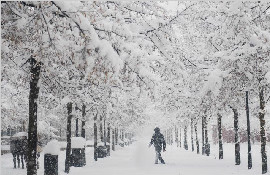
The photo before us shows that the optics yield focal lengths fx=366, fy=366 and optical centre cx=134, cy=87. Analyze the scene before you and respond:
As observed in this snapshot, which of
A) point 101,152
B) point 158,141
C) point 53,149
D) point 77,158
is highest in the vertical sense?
point 53,149

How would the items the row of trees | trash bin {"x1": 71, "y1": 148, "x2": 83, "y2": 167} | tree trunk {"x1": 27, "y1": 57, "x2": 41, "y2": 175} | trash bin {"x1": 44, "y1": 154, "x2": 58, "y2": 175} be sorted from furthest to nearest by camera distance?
trash bin {"x1": 71, "y1": 148, "x2": 83, "y2": 167}
trash bin {"x1": 44, "y1": 154, "x2": 58, "y2": 175}
tree trunk {"x1": 27, "y1": 57, "x2": 41, "y2": 175}
the row of trees

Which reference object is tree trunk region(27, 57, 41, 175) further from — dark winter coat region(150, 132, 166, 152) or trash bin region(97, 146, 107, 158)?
trash bin region(97, 146, 107, 158)

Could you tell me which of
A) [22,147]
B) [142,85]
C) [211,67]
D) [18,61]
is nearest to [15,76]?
[18,61]

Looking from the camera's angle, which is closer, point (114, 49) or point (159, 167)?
point (114, 49)

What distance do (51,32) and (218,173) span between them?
10.3m

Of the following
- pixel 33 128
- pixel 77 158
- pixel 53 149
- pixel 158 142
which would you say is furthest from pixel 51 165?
pixel 158 142

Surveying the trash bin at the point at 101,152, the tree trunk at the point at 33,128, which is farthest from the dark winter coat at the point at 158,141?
the tree trunk at the point at 33,128

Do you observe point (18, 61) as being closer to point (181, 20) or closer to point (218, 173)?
point (181, 20)

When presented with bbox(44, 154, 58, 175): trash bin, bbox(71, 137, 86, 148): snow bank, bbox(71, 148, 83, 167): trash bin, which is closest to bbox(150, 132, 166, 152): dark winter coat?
bbox(71, 137, 86, 148): snow bank

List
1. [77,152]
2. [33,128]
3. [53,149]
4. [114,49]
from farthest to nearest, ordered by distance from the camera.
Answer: [77,152], [53,149], [33,128], [114,49]

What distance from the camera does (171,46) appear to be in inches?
362

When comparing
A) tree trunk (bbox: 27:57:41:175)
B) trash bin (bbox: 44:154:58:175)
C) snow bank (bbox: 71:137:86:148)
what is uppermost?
tree trunk (bbox: 27:57:41:175)

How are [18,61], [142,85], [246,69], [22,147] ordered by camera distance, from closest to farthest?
[142,85], [18,61], [246,69], [22,147]

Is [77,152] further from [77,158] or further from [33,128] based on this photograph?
[33,128]
